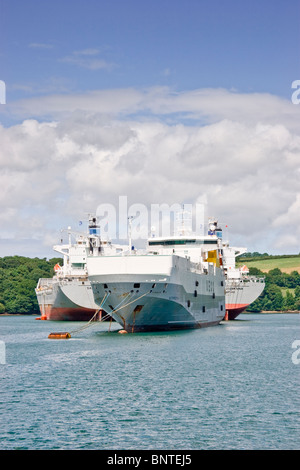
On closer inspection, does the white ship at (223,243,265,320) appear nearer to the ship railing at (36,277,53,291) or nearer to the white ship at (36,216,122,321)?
the white ship at (36,216,122,321)

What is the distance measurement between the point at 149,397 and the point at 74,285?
217 feet

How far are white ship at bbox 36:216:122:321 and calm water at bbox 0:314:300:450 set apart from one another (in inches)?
1751

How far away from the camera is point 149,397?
3241 cm

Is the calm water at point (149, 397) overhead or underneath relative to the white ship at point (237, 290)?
underneath

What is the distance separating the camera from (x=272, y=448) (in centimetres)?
2384

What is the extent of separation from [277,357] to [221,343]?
1085cm

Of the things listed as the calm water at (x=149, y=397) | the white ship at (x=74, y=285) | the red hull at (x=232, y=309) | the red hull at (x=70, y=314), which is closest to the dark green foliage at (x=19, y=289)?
the white ship at (x=74, y=285)

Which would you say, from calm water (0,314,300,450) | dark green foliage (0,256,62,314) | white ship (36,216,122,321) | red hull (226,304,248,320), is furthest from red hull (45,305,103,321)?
dark green foliage (0,256,62,314)

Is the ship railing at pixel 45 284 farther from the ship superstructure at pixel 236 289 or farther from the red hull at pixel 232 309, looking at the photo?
the red hull at pixel 232 309

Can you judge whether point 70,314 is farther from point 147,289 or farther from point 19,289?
point 19,289

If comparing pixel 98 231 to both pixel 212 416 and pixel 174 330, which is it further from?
pixel 212 416

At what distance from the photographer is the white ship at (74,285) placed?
98562 mm

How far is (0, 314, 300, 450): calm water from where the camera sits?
25172mm

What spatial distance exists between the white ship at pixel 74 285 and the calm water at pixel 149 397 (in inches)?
1751
